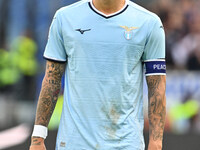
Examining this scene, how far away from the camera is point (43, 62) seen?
14867 mm

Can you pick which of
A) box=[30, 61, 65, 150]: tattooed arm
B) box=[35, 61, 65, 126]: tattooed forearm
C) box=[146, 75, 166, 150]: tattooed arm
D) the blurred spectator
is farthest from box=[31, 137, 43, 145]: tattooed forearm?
the blurred spectator

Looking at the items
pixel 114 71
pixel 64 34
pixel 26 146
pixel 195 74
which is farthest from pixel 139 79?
pixel 195 74

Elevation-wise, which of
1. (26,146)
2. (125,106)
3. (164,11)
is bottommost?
(26,146)

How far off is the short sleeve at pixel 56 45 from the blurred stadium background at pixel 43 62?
440 cm

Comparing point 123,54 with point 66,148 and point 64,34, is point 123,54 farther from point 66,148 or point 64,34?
point 66,148

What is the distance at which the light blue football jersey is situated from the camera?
4.31 metres

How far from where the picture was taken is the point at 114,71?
4316 mm

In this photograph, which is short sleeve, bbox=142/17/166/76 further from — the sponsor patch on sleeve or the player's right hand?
the player's right hand

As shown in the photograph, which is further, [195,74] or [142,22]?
[195,74]

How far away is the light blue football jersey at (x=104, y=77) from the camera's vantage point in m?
4.31

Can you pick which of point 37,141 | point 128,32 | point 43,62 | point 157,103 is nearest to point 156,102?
point 157,103

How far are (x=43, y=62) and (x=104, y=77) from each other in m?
10.6

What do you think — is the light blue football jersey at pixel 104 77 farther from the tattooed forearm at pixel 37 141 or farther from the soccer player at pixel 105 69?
the tattooed forearm at pixel 37 141

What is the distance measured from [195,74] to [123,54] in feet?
28.5
